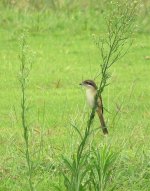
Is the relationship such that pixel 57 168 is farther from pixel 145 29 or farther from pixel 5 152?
pixel 145 29

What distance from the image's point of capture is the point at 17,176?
8023mm

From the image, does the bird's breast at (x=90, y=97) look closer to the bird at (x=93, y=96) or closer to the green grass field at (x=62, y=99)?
the bird at (x=93, y=96)

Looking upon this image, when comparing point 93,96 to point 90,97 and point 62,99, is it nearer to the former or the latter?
point 90,97

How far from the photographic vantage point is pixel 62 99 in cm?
1257

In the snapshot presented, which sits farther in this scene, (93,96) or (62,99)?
(62,99)

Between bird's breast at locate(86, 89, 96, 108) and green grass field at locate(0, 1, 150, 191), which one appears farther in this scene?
bird's breast at locate(86, 89, 96, 108)

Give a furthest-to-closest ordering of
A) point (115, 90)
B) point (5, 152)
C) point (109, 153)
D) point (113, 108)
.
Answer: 1. point (115, 90)
2. point (113, 108)
3. point (5, 152)
4. point (109, 153)

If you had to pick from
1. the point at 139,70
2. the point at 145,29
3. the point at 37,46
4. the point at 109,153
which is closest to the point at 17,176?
the point at 109,153

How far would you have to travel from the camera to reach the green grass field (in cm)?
809

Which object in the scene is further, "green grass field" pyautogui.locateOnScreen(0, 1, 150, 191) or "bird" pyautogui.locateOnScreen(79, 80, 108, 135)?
"bird" pyautogui.locateOnScreen(79, 80, 108, 135)

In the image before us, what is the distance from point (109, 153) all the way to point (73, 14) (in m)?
11.8

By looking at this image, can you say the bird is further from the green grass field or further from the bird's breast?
the green grass field

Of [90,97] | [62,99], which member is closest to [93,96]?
[90,97]

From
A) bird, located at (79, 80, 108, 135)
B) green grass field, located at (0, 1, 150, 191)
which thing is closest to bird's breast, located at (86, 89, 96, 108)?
bird, located at (79, 80, 108, 135)
